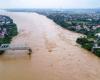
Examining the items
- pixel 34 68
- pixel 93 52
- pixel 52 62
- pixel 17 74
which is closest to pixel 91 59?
pixel 93 52

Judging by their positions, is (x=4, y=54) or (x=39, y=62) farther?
(x=4, y=54)

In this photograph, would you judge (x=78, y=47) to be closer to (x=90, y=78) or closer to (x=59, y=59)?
(x=59, y=59)

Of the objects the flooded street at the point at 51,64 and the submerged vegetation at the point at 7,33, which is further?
the submerged vegetation at the point at 7,33

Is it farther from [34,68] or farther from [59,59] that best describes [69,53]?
[34,68]

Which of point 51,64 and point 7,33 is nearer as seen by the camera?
point 51,64

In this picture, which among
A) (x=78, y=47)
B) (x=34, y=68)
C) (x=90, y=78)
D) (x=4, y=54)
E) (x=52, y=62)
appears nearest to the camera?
(x=90, y=78)

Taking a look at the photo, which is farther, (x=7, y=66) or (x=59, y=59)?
(x=59, y=59)

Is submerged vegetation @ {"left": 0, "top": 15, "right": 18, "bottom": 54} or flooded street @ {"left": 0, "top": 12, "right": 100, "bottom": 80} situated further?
submerged vegetation @ {"left": 0, "top": 15, "right": 18, "bottom": 54}

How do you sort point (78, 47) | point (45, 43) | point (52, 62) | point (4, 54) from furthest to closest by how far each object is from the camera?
point (45, 43) → point (78, 47) → point (4, 54) → point (52, 62)

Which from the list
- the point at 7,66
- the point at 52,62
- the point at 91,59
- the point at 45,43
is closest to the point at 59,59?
the point at 52,62
